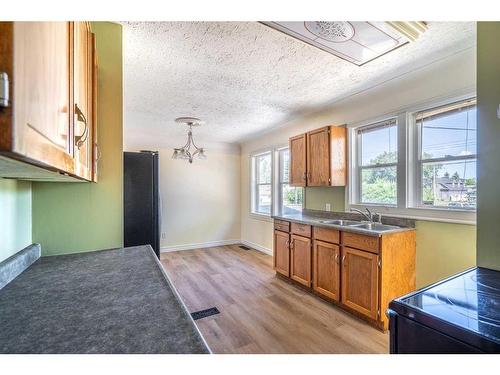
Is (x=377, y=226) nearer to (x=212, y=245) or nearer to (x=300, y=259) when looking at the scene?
(x=300, y=259)

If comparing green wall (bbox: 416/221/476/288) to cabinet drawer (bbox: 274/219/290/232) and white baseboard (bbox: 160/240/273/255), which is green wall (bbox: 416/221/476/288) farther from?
white baseboard (bbox: 160/240/273/255)

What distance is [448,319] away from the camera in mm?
726

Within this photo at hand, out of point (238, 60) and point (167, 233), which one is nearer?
point (238, 60)

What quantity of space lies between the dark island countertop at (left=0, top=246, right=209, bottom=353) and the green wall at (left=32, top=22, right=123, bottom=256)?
28cm

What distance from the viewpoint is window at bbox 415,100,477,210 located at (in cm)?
207

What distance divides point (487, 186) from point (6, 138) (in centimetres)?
180

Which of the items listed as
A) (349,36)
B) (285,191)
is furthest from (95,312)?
(285,191)

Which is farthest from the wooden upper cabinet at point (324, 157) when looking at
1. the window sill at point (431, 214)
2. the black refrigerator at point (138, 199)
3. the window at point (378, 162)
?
the black refrigerator at point (138, 199)

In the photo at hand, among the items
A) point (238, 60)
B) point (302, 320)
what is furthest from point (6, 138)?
point (302, 320)

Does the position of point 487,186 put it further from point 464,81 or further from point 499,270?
point 464,81

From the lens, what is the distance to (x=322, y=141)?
10.1 feet

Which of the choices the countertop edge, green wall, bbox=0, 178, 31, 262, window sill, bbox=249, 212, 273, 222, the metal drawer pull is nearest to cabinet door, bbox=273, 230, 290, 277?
the countertop edge

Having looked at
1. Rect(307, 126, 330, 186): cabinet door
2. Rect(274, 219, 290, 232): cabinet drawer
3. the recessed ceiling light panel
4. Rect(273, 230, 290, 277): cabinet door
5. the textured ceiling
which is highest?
the textured ceiling
